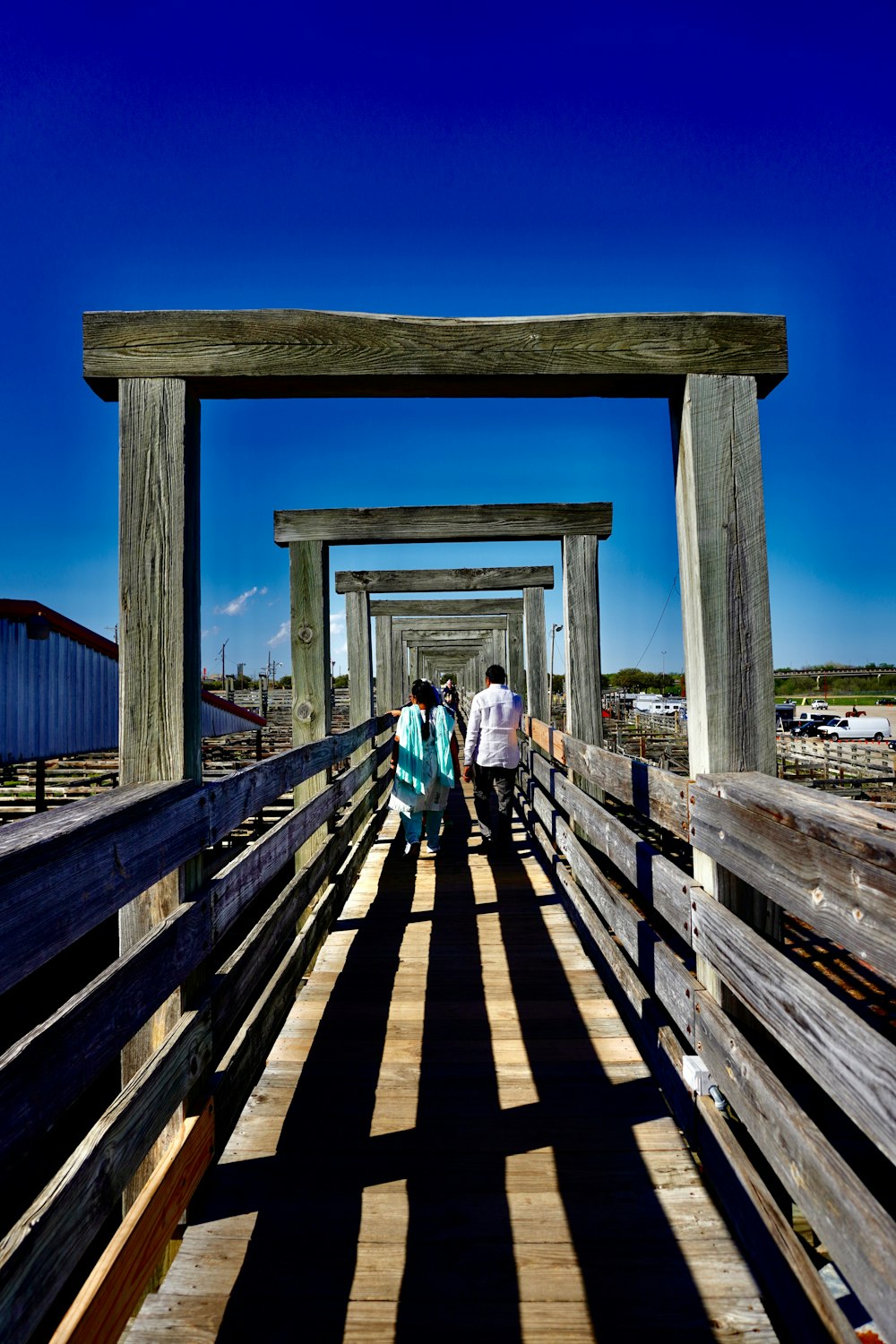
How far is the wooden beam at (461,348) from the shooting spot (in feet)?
7.88

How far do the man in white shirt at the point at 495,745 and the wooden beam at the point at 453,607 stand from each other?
13.7ft

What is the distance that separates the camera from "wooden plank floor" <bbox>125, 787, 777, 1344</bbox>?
1.83 m

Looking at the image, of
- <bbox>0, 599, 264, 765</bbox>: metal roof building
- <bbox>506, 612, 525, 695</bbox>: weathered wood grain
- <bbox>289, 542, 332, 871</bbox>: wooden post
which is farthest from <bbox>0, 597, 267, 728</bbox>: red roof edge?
→ <bbox>289, 542, 332, 871</bbox>: wooden post

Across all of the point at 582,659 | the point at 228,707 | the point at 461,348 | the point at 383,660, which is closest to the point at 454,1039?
the point at 461,348

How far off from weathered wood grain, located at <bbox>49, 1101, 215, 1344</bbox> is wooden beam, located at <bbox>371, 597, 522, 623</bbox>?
355 inches

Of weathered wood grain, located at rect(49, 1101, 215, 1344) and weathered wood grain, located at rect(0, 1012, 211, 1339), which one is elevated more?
weathered wood grain, located at rect(0, 1012, 211, 1339)

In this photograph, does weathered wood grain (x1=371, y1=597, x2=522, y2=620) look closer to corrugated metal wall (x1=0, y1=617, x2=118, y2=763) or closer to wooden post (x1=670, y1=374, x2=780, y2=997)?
corrugated metal wall (x1=0, y1=617, x2=118, y2=763)

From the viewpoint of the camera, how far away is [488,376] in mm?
2490

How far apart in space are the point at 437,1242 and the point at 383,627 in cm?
975

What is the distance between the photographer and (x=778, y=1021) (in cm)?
171

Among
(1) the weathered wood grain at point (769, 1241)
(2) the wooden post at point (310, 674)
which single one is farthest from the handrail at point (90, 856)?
(2) the wooden post at point (310, 674)

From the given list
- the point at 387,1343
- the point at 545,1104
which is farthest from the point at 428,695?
the point at 387,1343

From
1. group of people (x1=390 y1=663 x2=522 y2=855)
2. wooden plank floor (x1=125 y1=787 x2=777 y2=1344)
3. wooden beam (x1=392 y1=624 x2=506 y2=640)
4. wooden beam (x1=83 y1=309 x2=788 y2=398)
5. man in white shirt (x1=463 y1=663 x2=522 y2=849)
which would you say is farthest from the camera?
wooden beam (x1=392 y1=624 x2=506 y2=640)

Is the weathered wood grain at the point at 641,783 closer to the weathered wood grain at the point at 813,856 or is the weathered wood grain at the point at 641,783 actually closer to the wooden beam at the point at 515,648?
the weathered wood grain at the point at 813,856
